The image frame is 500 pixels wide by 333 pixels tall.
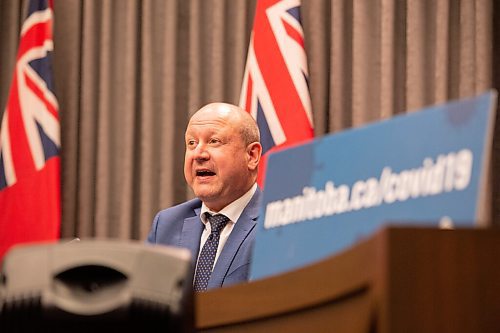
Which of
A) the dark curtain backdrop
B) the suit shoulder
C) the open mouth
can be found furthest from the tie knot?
the dark curtain backdrop

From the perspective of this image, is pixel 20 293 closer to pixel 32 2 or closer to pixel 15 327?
pixel 15 327

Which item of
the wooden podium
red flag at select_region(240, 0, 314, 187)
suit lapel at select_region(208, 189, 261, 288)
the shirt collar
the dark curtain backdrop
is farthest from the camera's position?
the dark curtain backdrop

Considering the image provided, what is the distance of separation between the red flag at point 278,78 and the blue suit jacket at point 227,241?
0.84m

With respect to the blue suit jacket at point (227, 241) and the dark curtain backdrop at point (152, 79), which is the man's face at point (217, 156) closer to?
the blue suit jacket at point (227, 241)

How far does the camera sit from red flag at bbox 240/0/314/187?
400 centimetres

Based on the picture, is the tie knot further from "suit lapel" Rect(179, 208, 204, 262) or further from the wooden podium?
the wooden podium

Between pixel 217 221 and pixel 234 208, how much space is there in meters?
0.14

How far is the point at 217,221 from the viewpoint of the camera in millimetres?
2967

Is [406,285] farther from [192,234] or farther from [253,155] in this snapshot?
[253,155]

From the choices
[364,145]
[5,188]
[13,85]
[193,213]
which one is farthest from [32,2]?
[364,145]

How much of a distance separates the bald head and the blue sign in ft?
5.87

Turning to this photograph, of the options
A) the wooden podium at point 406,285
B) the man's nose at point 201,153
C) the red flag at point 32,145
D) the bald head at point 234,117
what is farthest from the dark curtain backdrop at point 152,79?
the wooden podium at point 406,285

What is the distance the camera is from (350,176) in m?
1.31

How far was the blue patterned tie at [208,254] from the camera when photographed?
9.06ft
